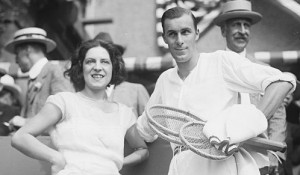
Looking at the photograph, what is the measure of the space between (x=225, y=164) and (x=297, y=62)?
4.30m

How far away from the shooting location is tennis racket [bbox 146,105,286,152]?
3465 mm

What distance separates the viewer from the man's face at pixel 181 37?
389cm

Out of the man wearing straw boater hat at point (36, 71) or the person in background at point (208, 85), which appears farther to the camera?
the man wearing straw boater hat at point (36, 71)

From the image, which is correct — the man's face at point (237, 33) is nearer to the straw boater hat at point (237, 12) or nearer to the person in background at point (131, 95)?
the straw boater hat at point (237, 12)

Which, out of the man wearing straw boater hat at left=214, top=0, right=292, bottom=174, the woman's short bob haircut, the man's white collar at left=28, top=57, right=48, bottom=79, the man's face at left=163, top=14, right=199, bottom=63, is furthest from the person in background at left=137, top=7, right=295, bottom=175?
the man's white collar at left=28, top=57, right=48, bottom=79

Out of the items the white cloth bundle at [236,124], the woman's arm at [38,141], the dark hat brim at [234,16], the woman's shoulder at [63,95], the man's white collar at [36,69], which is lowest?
the woman's arm at [38,141]

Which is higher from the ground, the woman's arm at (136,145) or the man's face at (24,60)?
the man's face at (24,60)

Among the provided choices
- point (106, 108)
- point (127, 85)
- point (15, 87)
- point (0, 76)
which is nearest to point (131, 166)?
point (106, 108)

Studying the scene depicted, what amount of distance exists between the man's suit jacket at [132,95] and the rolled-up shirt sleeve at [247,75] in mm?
2030

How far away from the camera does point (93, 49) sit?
14.3 feet

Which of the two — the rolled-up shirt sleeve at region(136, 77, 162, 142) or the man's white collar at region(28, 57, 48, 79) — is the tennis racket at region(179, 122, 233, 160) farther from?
the man's white collar at region(28, 57, 48, 79)

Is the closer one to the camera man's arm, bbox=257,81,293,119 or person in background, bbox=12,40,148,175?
man's arm, bbox=257,81,293,119

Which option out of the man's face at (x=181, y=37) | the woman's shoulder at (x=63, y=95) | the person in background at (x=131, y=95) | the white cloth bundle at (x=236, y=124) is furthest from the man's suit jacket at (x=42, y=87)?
the white cloth bundle at (x=236, y=124)

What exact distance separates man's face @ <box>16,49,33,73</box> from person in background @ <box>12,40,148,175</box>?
8.32 ft
